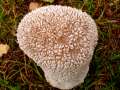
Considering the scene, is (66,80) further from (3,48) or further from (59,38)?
(3,48)

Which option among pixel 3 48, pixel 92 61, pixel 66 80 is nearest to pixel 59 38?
pixel 66 80

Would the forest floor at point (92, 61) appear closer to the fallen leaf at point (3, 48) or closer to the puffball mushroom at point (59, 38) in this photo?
the fallen leaf at point (3, 48)

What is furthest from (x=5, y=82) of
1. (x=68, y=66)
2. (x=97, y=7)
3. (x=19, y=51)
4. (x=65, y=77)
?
(x=97, y=7)

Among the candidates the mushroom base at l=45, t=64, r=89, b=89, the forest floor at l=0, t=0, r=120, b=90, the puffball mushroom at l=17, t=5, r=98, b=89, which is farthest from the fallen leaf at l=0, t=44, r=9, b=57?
the puffball mushroom at l=17, t=5, r=98, b=89

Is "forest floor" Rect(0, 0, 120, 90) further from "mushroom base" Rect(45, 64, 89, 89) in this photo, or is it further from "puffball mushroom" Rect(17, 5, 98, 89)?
"puffball mushroom" Rect(17, 5, 98, 89)

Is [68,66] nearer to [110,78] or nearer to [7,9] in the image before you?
[110,78]
